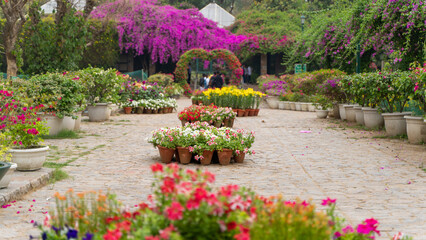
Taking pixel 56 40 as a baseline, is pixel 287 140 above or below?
below

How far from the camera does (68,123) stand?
14.0m

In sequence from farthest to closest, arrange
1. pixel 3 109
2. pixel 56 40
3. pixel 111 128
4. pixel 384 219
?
pixel 56 40 → pixel 111 128 → pixel 3 109 → pixel 384 219

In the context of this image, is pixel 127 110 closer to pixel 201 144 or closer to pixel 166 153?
pixel 166 153

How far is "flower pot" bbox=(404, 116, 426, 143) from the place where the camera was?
11891mm

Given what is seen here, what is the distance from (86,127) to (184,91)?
764 inches

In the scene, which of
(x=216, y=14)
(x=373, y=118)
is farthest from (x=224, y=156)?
(x=216, y=14)

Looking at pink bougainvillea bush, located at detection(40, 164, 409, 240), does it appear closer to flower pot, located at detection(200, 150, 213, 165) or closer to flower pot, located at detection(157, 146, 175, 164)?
flower pot, located at detection(200, 150, 213, 165)

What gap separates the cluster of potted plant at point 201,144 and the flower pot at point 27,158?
2.26m

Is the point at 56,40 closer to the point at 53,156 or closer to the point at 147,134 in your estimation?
the point at 147,134

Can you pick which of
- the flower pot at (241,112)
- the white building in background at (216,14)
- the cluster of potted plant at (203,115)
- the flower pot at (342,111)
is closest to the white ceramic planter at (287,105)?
the flower pot at (241,112)

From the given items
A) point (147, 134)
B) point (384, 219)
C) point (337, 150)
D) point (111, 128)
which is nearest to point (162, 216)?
point (384, 219)

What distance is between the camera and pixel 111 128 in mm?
16016

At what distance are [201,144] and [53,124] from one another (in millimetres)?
5528

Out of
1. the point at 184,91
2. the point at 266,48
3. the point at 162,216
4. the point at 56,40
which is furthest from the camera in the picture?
the point at 266,48
